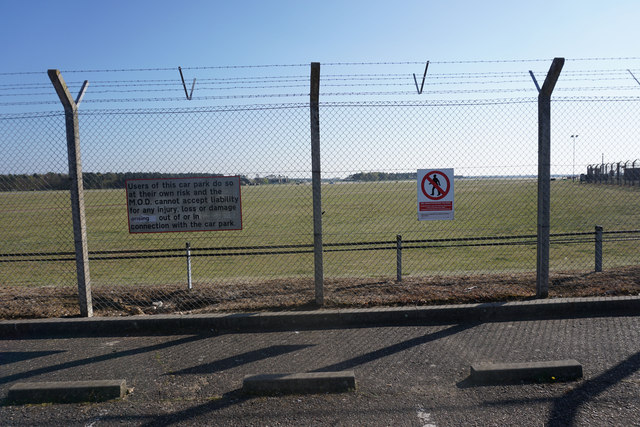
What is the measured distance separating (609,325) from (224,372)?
14.1ft

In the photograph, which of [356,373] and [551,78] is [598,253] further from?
[356,373]

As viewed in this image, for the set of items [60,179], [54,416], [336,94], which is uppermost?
[336,94]

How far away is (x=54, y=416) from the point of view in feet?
13.1

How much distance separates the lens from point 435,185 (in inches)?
271

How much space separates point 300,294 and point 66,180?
338cm

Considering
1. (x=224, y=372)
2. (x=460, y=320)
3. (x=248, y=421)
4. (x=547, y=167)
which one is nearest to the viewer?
(x=248, y=421)

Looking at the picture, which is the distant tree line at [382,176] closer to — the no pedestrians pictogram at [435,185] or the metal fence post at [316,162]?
the no pedestrians pictogram at [435,185]

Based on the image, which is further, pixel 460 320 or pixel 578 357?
pixel 460 320

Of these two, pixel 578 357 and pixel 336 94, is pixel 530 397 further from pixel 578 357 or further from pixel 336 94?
pixel 336 94

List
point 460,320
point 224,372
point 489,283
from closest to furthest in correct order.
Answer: point 224,372 < point 460,320 < point 489,283

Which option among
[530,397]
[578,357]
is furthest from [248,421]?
[578,357]

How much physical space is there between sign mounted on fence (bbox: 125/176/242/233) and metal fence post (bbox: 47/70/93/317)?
23.2 inches

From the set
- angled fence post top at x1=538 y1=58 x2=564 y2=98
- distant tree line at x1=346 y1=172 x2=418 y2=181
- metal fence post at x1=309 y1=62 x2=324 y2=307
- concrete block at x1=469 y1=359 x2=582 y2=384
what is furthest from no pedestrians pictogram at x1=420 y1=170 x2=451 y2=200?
concrete block at x1=469 y1=359 x2=582 y2=384

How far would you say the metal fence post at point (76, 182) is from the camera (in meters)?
6.28
